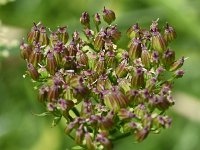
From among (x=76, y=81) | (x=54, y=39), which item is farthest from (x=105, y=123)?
(x=54, y=39)

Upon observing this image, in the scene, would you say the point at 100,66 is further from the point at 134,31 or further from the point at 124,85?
the point at 134,31

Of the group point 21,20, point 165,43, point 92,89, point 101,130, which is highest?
point 21,20

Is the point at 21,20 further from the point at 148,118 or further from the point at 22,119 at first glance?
the point at 148,118

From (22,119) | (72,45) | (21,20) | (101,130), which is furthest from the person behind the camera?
(21,20)

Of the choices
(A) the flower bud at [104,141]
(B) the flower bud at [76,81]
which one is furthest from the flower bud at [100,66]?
(A) the flower bud at [104,141]

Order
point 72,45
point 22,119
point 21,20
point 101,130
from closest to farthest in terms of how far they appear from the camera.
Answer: point 101,130, point 72,45, point 22,119, point 21,20

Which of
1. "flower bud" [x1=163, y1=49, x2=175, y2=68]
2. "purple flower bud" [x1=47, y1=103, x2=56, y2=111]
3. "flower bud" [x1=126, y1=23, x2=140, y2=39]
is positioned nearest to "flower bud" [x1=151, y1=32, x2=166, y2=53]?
"flower bud" [x1=163, y1=49, x2=175, y2=68]

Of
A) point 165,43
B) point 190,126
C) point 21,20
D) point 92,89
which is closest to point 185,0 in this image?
point 190,126

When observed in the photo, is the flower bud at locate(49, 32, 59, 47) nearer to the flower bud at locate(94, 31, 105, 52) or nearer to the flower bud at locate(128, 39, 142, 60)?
the flower bud at locate(94, 31, 105, 52)
